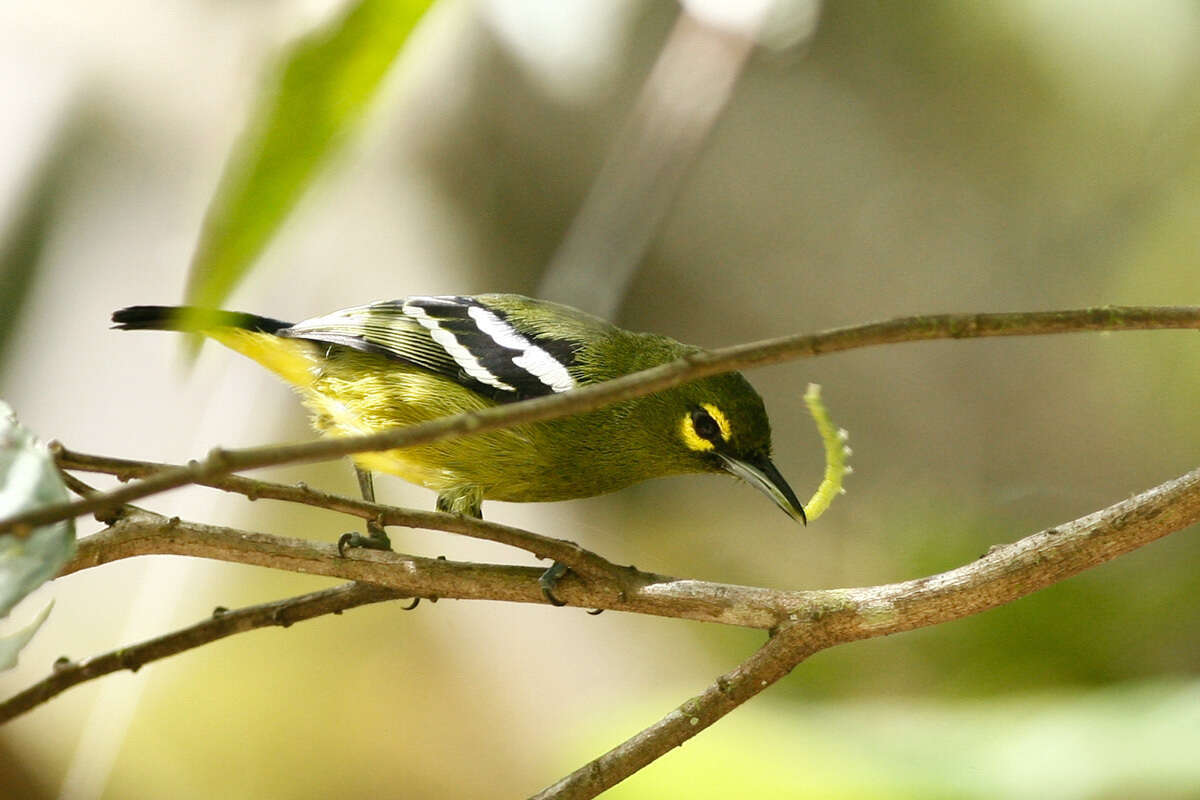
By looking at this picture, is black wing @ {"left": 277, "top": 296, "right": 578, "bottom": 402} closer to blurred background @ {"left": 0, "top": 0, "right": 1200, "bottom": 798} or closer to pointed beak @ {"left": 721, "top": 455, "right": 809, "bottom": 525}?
pointed beak @ {"left": 721, "top": 455, "right": 809, "bottom": 525}

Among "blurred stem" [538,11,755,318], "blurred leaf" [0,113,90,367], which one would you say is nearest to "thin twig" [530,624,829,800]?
"blurred stem" [538,11,755,318]

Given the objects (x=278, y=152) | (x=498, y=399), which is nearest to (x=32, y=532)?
(x=278, y=152)

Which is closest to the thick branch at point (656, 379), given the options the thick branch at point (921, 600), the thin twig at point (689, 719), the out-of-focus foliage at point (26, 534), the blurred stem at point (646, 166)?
the out-of-focus foliage at point (26, 534)

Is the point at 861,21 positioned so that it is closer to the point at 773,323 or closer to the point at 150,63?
the point at 773,323

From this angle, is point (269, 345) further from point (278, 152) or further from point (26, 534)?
point (278, 152)

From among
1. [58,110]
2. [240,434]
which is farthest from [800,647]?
[58,110]

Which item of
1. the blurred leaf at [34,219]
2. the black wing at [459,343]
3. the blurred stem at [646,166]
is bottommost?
the black wing at [459,343]

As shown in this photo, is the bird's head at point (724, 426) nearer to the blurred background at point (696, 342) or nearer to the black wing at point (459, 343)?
the black wing at point (459, 343)
